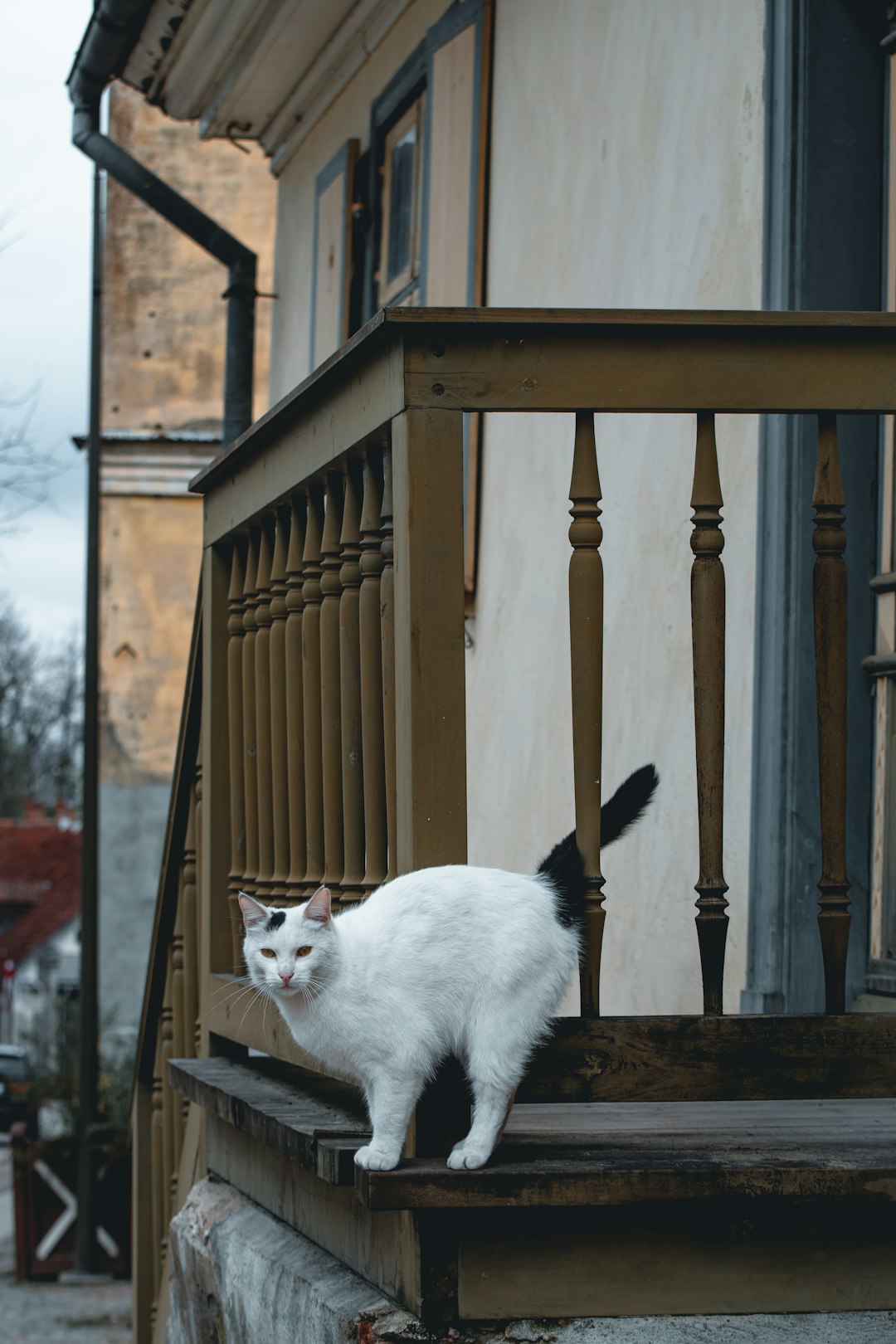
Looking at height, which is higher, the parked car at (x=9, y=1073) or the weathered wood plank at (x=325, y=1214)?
the weathered wood plank at (x=325, y=1214)

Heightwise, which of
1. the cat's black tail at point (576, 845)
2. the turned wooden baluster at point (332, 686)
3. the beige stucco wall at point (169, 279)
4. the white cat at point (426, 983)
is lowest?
the white cat at point (426, 983)

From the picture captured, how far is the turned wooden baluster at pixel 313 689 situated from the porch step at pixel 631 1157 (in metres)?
0.48

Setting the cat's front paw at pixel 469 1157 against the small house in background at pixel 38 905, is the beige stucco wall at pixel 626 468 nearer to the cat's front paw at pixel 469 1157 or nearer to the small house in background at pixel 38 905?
the cat's front paw at pixel 469 1157

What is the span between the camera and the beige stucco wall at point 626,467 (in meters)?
4.16

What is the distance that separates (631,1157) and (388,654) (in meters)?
0.87

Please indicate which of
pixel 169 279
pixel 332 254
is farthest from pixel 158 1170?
pixel 169 279

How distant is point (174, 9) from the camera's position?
731 centimetres

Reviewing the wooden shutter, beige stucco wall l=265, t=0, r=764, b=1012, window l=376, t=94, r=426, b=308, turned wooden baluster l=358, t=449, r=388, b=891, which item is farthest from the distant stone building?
turned wooden baluster l=358, t=449, r=388, b=891

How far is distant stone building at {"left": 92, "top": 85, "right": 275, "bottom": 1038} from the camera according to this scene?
16.2 meters

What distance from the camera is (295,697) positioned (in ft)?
11.0

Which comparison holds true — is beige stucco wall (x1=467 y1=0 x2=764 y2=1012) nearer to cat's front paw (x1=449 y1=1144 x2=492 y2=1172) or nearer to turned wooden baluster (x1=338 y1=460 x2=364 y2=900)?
turned wooden baluster (x1=338 y1=460 x2=364 y2=900)

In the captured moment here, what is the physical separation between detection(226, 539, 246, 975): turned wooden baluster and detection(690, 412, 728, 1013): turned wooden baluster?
4.45ft

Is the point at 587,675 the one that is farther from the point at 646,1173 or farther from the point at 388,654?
the point at 646,1173

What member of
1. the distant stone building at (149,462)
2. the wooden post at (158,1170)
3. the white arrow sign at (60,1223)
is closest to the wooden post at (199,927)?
the wooden post at (158,1170)
